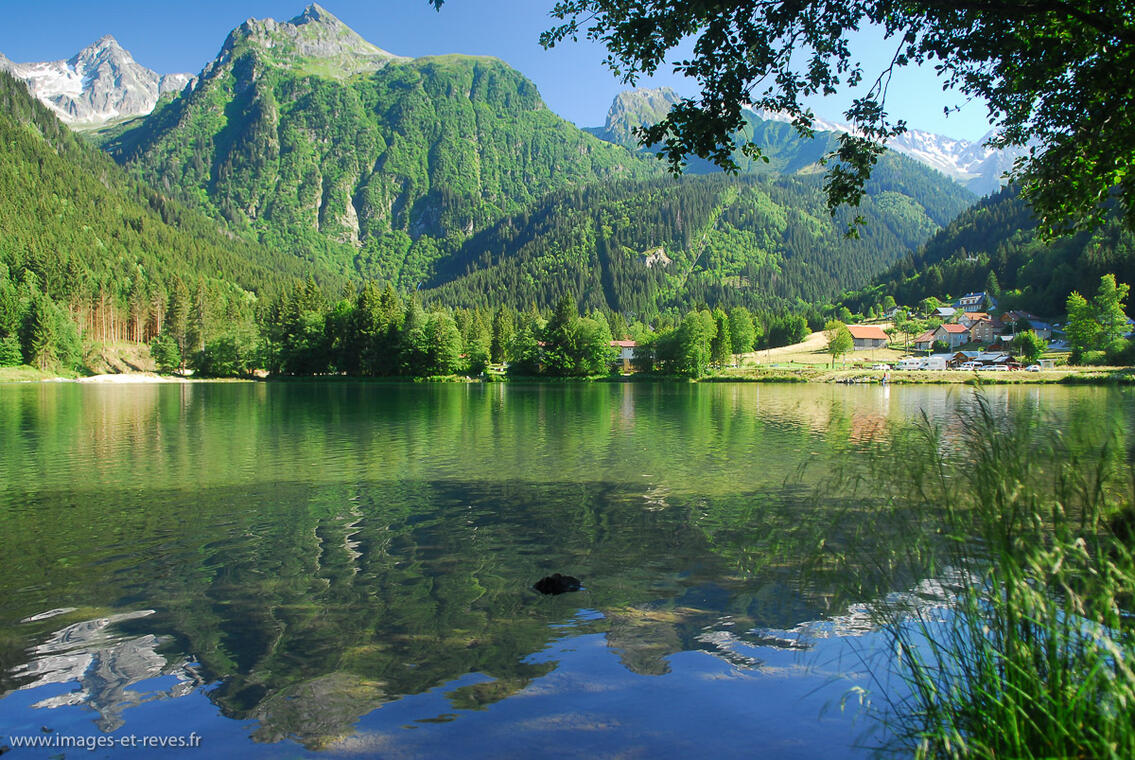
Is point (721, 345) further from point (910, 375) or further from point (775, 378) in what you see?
point (910, 375)

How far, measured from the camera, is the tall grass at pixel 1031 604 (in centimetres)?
374

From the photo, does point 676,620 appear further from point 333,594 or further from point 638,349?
point 638,349

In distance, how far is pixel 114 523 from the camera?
14.8 m

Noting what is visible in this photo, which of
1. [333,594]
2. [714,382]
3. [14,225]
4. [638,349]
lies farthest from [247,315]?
[333,594]

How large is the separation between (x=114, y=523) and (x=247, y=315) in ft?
521

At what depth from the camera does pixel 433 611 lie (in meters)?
9.66

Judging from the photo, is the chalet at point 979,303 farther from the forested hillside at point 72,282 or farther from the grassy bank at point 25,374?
the grassy bank at point 25,374

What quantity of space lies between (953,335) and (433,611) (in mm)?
191373

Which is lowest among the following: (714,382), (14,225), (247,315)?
(714,382)

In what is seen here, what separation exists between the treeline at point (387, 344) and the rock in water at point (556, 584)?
359 ft

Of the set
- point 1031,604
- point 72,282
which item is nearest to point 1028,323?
point 1031,604

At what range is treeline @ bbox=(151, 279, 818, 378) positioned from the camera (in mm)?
119500

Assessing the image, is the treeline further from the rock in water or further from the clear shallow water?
the rock in water

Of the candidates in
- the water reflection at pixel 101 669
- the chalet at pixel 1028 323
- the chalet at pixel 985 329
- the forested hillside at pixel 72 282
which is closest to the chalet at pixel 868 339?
the chalet at pixel 985 329
